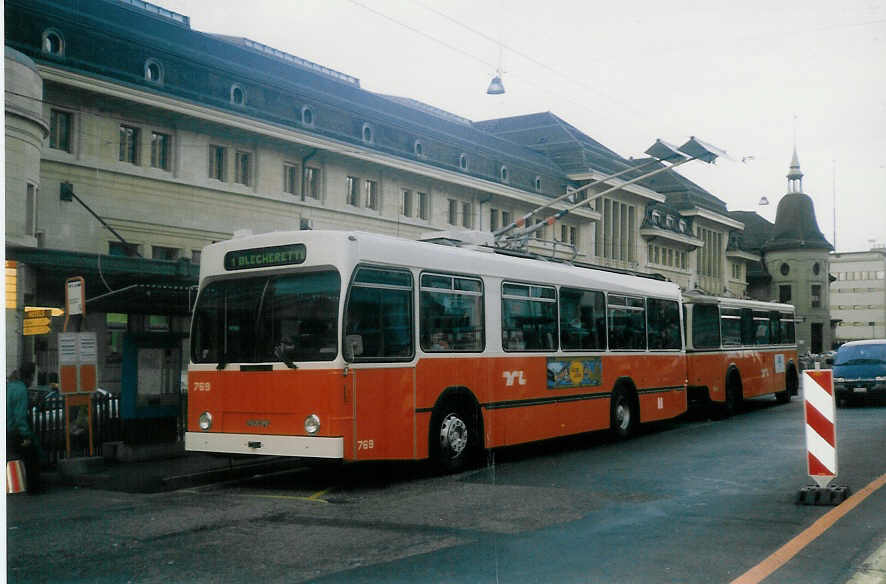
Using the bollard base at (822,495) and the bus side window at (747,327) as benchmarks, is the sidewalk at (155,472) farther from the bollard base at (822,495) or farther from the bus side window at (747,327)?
the bus side window at (747,327)

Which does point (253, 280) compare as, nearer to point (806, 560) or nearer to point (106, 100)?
point (106, 100)

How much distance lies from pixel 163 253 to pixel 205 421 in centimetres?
387

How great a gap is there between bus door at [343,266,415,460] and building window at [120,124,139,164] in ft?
15.1

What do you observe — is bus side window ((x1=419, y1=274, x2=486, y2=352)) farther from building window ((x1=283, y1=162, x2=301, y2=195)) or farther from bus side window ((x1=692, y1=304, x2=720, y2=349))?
bus side window ((x1=692, y1=304, x2=720, y2=349))

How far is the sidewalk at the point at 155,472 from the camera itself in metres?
11.3

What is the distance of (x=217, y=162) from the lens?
628 inches

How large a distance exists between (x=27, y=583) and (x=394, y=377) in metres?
5.22

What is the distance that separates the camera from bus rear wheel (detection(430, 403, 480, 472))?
1162cm

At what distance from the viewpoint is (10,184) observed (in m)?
7.39

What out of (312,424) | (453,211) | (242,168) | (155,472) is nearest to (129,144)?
(242,168)

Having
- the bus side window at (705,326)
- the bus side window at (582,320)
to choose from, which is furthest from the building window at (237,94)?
the bus side window at (705,326)

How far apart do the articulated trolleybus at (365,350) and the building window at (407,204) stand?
3.88 m

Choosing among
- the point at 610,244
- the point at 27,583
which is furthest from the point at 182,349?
the point at 610,244

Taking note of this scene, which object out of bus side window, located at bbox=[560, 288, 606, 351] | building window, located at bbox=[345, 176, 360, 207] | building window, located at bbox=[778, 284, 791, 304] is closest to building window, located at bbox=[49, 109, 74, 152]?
building window, located at bbox=[345, 176, 360, 207]
